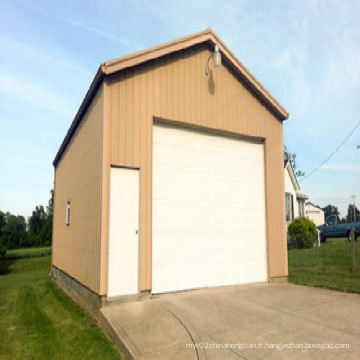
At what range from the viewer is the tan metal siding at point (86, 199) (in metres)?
6.01

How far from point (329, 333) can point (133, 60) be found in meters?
5.67

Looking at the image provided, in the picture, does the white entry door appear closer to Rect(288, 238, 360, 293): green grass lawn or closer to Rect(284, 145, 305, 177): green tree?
Rect(288, 238, 360, 293): green grass lawn

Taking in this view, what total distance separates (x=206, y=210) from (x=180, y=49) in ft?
12.1

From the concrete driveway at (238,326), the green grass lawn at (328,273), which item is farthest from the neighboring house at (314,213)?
the concrete driveway at (238,326)

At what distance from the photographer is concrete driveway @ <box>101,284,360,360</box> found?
3.66 m

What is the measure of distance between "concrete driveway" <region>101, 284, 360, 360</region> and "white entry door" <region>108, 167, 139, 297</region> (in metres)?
0.41

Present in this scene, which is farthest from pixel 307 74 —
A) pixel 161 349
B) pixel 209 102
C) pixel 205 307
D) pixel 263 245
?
pixel 161 349

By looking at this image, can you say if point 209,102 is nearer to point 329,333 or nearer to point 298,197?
point 329,333

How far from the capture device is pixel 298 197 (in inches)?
927

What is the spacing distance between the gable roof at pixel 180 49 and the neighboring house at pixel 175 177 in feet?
0.09

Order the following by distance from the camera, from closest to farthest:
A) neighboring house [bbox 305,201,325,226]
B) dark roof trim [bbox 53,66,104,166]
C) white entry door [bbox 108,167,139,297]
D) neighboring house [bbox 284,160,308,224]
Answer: white entry door [bbox 108,167,139,297] → dark roof trim [bbox 53,66,104,166] → neighboring house [bbox 284,160,308,224] → neighboring house [bbox 305,201,325,226]

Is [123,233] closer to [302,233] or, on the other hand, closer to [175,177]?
[175,177]

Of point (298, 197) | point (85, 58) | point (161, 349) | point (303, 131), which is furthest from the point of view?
Answer: point (298, 197)

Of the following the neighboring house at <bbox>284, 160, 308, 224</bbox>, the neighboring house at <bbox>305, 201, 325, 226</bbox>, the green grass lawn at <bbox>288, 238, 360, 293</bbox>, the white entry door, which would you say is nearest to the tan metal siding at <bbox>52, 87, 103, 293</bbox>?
the white entry door
